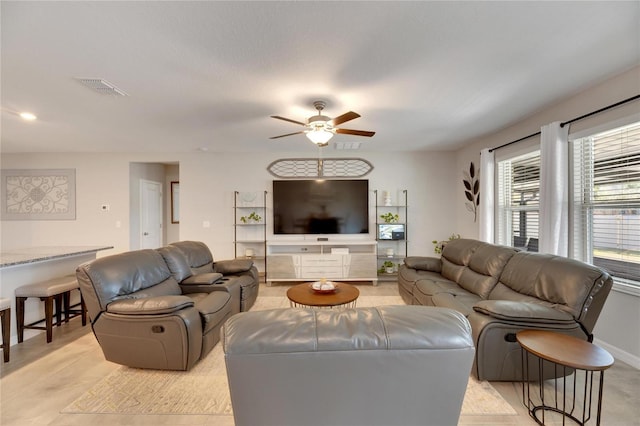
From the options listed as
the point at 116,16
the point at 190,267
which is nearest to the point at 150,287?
the point at 190,267

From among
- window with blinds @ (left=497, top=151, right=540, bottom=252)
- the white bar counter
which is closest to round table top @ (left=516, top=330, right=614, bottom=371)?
window with blinds @ (left=497, top=151, right=540, bottom=252)

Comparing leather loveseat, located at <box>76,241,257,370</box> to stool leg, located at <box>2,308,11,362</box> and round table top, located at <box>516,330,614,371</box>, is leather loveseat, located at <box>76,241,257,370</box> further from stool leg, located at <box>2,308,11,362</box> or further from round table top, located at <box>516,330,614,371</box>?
round table top, located at <box>516,330,614,371</box>

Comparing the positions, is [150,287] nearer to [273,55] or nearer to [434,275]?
[273,55]

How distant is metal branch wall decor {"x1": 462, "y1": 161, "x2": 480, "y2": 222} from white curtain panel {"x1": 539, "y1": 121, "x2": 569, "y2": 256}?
1.72 m

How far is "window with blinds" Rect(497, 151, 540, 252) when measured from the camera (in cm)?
357

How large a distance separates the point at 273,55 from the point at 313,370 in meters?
2.13

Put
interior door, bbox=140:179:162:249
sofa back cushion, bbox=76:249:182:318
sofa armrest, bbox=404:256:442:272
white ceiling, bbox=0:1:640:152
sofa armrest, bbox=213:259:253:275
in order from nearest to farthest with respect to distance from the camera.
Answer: white ceiling, bbox=0:1:640:152, sofa back cushion, bbox=76:249:182:318, sofa armrest, bbox=213:259:253:275, sofa armrest, bbox=404:256:442:272, interior door, bbox=140:179:162:249

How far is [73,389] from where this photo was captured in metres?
2.06

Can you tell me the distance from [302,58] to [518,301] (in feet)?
8.94

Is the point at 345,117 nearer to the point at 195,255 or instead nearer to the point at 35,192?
the point at 195,255

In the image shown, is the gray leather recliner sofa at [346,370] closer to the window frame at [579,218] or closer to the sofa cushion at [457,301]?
the sofa cushion at [457,301]

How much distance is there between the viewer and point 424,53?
205cm

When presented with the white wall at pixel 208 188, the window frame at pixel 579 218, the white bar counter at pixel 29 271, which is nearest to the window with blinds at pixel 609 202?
the window frame at pixel 579 218

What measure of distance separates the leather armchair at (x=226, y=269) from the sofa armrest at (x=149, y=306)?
3.07 feet
